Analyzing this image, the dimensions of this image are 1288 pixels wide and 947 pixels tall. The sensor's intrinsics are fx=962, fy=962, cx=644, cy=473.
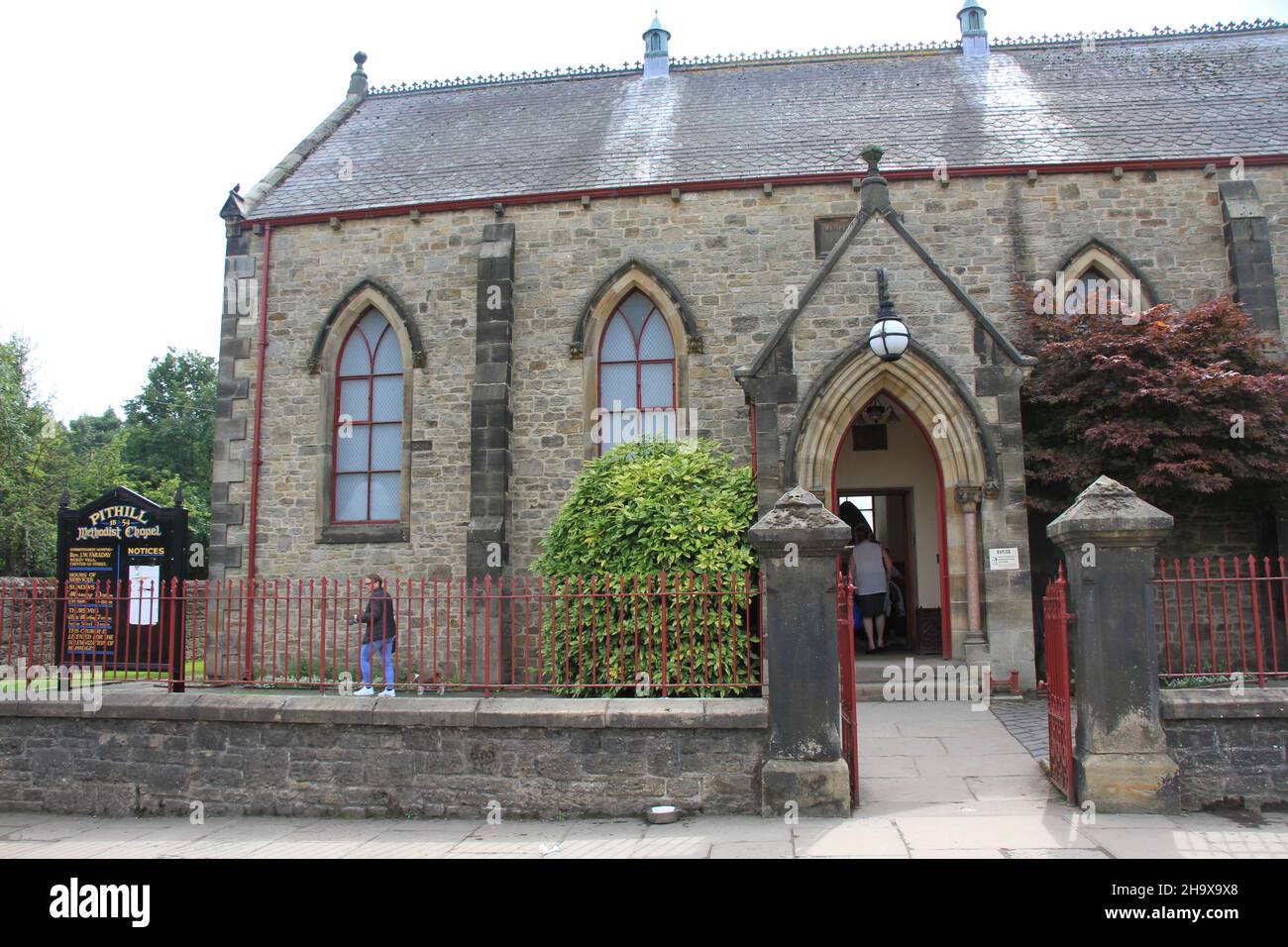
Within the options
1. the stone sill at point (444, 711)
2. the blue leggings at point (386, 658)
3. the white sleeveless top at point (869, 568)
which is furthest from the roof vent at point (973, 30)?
the stone sill at point (444, 711)

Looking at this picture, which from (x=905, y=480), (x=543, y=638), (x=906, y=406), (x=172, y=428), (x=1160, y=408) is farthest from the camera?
(x=172, y=428)

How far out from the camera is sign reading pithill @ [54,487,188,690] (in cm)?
902

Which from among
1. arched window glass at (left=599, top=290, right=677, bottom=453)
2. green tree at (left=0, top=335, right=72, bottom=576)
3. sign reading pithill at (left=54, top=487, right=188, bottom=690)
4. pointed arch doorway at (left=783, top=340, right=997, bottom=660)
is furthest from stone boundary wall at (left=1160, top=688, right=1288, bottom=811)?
green tree at (left=0, top=335, right=72, bottom=576)

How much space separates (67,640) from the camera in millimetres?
9367

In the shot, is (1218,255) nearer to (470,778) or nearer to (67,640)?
(470,778)

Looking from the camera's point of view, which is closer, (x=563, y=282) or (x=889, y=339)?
(x=889, y=339)

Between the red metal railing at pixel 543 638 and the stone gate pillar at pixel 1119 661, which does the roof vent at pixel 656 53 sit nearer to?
the red metal railing at pixel 543 638

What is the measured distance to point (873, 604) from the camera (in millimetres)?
12461

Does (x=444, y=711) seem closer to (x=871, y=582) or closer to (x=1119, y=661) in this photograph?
(x=1119, y=661)

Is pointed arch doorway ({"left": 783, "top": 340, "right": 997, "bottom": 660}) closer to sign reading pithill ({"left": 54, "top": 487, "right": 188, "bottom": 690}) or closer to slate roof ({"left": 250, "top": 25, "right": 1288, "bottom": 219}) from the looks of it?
slate roof ({"left": 250, "top": 25, "right": 1288, "bottom": 219})

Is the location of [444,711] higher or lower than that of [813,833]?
higher

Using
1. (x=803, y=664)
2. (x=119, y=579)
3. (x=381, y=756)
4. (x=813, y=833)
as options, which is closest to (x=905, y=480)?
(x=803, y=664)

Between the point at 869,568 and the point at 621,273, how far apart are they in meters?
5.83

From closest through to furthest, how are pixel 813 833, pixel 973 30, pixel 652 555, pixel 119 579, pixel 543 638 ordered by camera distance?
pixel 813 833 < pixel 543 638 < pixel 119 579 < pixel 652 555 < pixel 973 30
